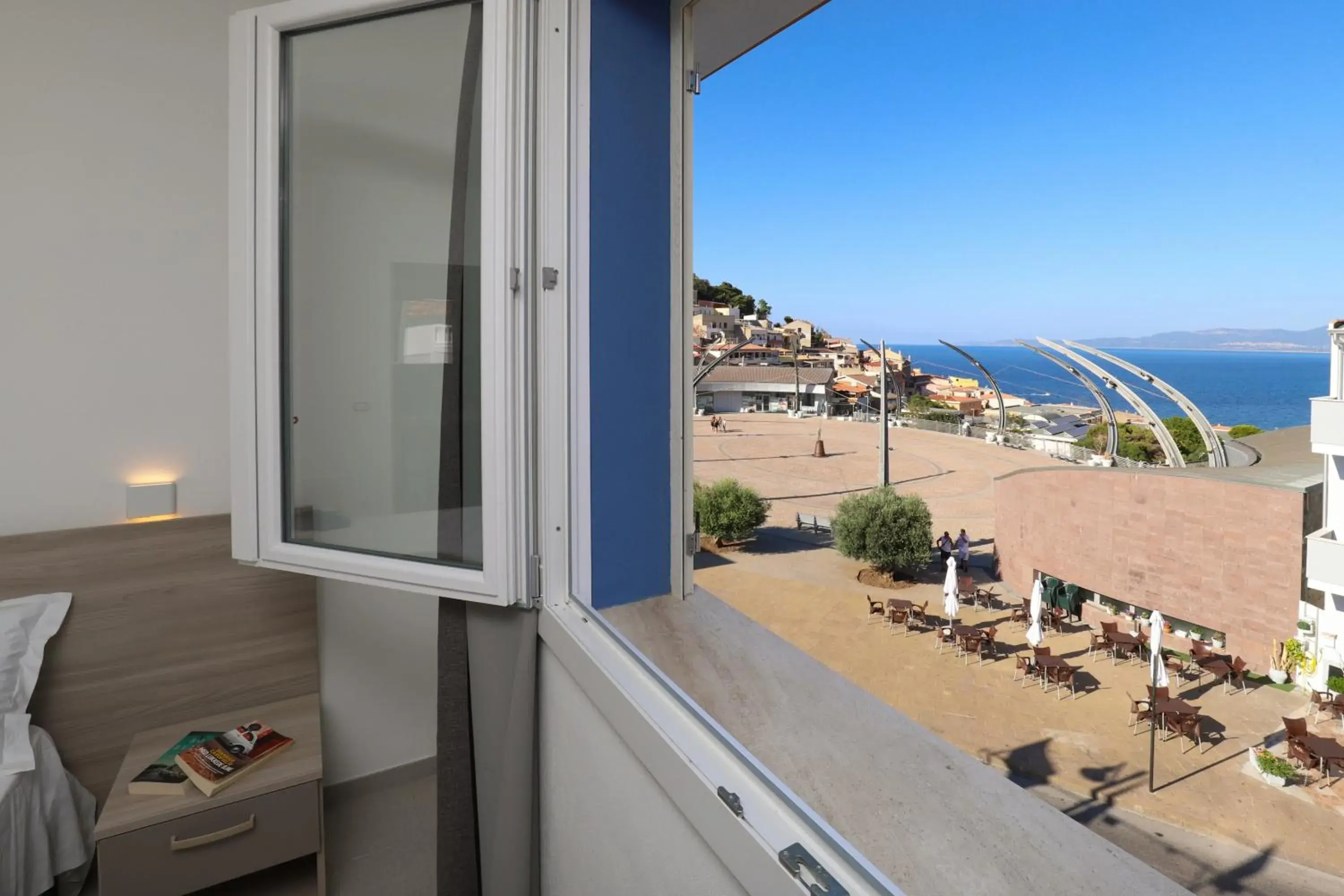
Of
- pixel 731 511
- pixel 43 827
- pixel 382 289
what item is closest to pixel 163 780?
pixel 43 827

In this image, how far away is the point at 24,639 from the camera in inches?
60.3

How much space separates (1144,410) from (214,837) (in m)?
1.86

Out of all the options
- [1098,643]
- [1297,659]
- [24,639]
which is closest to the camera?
[1297,659]

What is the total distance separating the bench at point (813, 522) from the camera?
3.26 metres

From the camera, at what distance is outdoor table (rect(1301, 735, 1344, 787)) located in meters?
0.51

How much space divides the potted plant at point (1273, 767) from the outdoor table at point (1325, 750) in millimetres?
50

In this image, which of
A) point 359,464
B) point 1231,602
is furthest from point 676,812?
point 359,464

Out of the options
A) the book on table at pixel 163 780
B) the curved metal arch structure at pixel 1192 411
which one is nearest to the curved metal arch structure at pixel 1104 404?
the curved metal arch structure at pixel 1192 411

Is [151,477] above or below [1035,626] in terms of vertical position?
above

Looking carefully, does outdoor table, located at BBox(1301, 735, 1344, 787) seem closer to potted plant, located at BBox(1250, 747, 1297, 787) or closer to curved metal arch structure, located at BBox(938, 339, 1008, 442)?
potted plant, located at BBox(1250, 747, 1297, 787)

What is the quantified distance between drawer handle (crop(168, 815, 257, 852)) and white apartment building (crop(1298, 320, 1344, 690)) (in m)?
1.81

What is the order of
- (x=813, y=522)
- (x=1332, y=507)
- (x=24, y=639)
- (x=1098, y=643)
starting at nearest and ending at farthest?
(x=1332, y=507)
(x=1098, y=643)
(x=24, y=639)
(x=813, y=522)

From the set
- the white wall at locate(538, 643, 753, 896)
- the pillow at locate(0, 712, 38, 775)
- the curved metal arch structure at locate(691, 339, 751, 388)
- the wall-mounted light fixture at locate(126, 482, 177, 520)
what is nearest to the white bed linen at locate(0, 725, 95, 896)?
the pillow at locate(0, 712, 38, 775)

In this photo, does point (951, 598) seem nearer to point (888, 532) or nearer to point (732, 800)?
point (888, 532)
